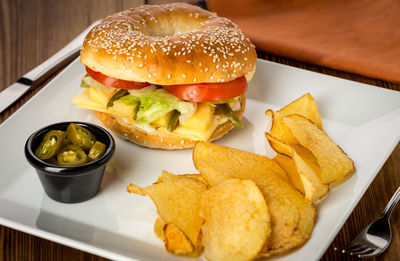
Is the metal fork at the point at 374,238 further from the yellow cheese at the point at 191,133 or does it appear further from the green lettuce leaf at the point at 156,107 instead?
the green lettuce leaf at the point at 156,107

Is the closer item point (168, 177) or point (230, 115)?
point (168, 177)

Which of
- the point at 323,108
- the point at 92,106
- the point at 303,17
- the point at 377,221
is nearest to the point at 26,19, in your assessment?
the point at 92,106

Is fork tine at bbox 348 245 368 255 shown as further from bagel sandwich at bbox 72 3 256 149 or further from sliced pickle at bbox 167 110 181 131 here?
sliced pickle at bbox 167 110 181 131

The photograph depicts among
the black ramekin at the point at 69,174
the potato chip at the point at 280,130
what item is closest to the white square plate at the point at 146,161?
the black ramekin at the point at 69,174

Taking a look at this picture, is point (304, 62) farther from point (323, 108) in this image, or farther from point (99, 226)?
point (99, 226)

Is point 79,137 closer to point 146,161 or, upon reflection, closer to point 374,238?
point 146,161

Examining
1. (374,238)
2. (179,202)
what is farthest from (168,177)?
(374,238)
